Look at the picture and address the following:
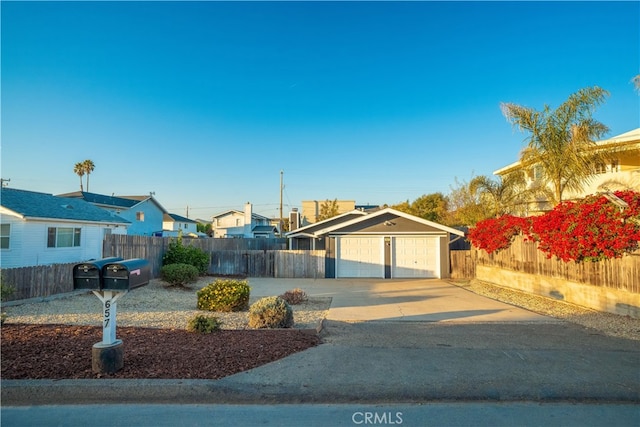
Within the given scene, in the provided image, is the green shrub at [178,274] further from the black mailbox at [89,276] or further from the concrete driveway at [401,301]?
the black mailbox at [89,276]

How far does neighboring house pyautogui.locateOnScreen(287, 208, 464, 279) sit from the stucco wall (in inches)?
134

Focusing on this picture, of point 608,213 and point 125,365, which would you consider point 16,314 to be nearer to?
point 125,365

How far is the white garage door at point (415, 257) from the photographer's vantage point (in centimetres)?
1744

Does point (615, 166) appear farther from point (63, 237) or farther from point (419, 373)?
point (63, 237)

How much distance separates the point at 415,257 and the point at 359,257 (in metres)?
2.68

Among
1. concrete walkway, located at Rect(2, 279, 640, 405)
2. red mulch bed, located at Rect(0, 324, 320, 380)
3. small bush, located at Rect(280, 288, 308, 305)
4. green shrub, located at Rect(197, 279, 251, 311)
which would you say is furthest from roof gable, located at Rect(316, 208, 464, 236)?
red mulch bed, located at Rect(0, 324, 320, 380)

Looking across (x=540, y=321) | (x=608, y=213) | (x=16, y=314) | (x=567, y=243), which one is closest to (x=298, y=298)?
(x=540, y=321)

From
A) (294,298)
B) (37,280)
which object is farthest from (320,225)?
(37,280)

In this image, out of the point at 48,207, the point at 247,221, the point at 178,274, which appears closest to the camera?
the point at 178,274

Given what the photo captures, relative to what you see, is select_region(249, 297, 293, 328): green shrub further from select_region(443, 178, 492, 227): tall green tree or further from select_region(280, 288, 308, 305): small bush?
select_region(443, 178, 492, 227): tall green tree

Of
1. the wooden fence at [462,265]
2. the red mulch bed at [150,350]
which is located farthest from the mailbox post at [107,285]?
the wooden fence at [462,265]

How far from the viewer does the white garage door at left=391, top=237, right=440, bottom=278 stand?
17.4 metres

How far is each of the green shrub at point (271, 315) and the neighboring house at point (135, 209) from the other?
30.0m

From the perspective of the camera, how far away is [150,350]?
5.17 meters
